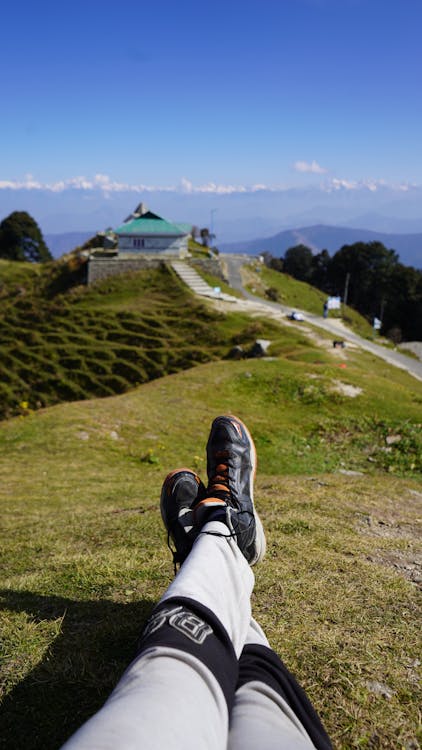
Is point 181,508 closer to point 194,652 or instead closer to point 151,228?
point 194,652

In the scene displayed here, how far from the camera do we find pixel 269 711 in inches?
114

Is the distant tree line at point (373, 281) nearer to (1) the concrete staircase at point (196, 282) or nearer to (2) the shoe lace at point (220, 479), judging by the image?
(1) the concrete staircase at point (196, 282)

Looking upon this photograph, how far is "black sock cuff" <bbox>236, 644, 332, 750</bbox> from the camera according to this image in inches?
115

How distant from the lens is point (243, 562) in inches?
156

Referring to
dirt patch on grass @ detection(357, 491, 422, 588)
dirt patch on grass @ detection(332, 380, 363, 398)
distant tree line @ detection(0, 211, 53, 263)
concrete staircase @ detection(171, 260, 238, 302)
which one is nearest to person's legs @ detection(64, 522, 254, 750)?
dirt patch on grass @ detection(357, 491, 422, 588)

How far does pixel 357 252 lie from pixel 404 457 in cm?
7783

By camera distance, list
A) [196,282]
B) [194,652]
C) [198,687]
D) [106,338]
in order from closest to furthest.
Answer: [198,687]
[194,652]
[106,338]
[196,282]

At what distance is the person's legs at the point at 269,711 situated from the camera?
102 inches

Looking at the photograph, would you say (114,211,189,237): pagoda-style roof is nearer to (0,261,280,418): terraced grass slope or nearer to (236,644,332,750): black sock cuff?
(0,261,280,418): terraced grass slope

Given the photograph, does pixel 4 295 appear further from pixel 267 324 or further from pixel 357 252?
pixel 357 252

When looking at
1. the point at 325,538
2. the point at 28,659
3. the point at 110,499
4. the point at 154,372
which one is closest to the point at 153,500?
the point at 110,499

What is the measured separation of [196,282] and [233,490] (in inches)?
1641

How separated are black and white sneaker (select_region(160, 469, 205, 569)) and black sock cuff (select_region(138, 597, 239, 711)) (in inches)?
47.3

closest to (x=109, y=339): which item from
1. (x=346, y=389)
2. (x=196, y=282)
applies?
(x=196, y=282)
